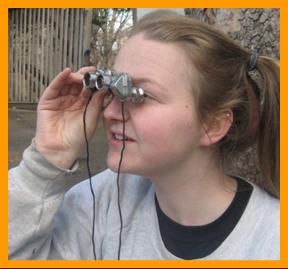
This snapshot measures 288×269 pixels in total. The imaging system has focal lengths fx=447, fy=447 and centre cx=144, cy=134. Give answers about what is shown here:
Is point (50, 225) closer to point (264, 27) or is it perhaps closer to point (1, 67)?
point (1, 67)

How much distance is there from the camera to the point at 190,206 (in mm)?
1705

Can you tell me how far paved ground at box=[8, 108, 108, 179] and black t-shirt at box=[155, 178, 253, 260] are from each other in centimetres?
293

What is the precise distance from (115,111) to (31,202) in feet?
1.49

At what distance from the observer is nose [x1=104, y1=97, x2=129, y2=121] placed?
159cm

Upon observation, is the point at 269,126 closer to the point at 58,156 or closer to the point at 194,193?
the point at 194,193

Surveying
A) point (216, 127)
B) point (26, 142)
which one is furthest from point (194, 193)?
point (26, 142)

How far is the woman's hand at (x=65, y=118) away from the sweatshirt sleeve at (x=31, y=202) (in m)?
0.05

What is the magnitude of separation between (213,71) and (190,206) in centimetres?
52

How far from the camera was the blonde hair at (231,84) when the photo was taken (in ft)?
5.34

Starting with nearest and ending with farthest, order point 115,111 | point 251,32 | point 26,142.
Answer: point 115,111
point 251,32
point 26,142

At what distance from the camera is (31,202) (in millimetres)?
1635

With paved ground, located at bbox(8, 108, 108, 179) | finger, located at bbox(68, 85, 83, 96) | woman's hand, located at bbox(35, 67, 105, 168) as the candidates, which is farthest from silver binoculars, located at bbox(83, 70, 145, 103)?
paved ground, located at bbox(8, 108, 108, 179)

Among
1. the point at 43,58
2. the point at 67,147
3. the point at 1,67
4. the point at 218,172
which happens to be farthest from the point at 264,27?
the point at 43,58

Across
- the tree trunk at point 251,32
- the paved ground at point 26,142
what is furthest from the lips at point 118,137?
the paved ground at point 26,142
